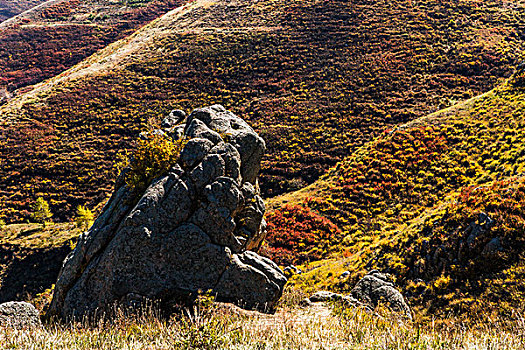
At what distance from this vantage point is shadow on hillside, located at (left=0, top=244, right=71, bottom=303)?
88.9ft

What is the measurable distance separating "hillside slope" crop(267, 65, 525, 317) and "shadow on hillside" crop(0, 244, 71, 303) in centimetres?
2042

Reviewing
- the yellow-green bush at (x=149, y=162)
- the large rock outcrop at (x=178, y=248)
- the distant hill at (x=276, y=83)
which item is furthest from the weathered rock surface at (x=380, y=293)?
the distant hill at (x=276, y=83)

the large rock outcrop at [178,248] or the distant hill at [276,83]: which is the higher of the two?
the large rock outcrop at [178,248]

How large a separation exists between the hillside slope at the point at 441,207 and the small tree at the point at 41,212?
26.8 metres

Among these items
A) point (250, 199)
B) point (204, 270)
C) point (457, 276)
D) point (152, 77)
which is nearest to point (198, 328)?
point (204, 270)

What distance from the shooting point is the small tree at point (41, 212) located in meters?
35.6

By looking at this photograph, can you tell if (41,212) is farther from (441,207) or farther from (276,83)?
(276,83)

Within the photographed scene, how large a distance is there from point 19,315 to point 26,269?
20.0m

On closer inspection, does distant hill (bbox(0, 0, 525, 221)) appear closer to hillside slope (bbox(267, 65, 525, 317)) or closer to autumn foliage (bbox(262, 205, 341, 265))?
hillside slope (bbox(267, 65, 525, 317))

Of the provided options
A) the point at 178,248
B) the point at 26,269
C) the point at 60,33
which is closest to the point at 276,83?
the point at 26,269

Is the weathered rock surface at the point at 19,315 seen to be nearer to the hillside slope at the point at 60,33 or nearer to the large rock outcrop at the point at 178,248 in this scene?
the large rock outcrop at the point at 178,248

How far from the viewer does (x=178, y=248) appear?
13.1 m

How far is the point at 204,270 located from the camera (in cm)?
1303

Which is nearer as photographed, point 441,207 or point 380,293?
point 380,293
